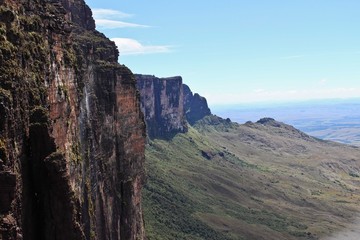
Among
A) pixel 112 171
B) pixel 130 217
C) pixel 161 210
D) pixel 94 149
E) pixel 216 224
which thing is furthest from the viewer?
pixel 216 224

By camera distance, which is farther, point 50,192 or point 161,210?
point 161,210

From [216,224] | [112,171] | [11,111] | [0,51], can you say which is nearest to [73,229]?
[11,111]

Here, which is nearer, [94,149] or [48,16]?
[48,16]

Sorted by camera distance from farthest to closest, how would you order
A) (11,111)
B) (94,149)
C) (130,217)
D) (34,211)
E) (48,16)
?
(130,217)
(94,149)
(48,16)
(34,211)
(11,111)

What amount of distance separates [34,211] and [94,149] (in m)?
38.8

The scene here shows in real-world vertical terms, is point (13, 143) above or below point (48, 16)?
below

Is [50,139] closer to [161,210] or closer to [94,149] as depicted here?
[94,149]

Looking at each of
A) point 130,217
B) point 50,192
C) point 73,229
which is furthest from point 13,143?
point 130,217

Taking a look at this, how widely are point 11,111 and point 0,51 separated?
13.1 ft

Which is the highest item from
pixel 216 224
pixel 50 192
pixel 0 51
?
pixel 0 51

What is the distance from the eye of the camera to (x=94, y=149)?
74.1 m

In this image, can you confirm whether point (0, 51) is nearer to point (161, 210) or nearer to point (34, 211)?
point (34, 211)

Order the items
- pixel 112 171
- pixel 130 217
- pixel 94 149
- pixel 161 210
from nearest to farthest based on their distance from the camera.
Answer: pixel 94 149
pixel 112 171
pixel 130 217
pixel 161 210

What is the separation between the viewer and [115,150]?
288 feet
